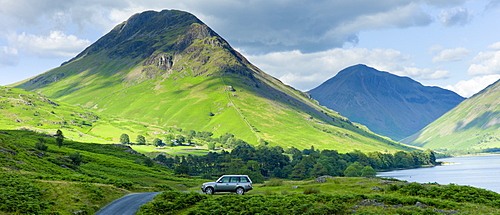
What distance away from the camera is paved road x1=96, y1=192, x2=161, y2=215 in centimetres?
3759

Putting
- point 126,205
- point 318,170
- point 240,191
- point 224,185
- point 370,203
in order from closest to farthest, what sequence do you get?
point 370,203
point 126,205
point 240,191
point 224,185
point 318,170

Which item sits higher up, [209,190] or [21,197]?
[21,197]

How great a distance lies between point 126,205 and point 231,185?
14.1 metres

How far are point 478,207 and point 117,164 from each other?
10532 centimetres

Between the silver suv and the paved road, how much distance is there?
8409 millimetres

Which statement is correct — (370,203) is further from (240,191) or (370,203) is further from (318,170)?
(318,170)

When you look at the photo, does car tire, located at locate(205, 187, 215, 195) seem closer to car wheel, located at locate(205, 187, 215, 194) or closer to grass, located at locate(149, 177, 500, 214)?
car wheel, located at locate(205, 187, 215, 194)

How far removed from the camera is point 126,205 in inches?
1586

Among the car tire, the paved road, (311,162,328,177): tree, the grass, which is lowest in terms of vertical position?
(311,162,328,177): tree

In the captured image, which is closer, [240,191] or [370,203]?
[370,203]

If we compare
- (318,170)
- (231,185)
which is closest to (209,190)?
(231,185)

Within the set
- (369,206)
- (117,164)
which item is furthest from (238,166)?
(369,206)

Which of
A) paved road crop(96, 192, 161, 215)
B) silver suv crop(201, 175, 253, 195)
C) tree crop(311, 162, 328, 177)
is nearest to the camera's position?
paved road crop(96, 192, 161, 215)

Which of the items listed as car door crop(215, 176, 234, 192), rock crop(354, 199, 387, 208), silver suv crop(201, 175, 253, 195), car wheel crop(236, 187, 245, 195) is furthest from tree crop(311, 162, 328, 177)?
rock crop(354, 199, 387, 208)
